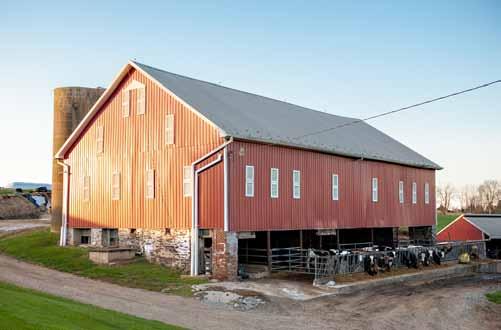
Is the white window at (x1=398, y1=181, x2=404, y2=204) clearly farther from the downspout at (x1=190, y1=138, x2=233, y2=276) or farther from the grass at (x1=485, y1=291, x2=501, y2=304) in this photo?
the downspout at (x1=190, y1=138, x2=233, y2=276)

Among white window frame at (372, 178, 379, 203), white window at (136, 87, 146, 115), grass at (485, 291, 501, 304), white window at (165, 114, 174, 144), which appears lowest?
grass at (485, 291, 501, 304)

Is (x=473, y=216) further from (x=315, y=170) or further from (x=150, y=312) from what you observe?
(x=150, y=312)

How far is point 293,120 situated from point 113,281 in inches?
563

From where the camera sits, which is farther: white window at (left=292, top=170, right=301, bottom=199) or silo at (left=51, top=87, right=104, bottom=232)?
→ silo at (left=51, top=87, right=104, bottom=232)

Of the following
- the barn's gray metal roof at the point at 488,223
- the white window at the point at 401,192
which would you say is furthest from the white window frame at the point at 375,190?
the barn's gray metal roof at the point at 488,223

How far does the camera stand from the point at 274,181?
28031 mm

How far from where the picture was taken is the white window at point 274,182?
2784 cm

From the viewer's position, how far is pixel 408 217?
40000mm

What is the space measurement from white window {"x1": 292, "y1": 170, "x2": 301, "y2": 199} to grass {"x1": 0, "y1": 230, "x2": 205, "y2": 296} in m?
7.03

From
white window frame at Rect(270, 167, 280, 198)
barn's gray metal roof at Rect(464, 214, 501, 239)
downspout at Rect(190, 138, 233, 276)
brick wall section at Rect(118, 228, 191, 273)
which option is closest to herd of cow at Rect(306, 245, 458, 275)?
white window frame at Rect(270, 167, 280, 198)

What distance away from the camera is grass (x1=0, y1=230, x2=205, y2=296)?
78.9ft

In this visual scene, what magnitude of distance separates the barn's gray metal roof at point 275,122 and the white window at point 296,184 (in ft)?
4.69

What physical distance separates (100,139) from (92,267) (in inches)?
309

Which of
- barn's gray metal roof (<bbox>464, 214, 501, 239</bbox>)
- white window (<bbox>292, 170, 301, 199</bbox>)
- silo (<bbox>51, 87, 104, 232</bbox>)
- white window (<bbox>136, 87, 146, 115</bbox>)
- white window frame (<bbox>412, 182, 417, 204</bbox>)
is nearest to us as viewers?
white window (<bbox>292, 170, 301, 199</bbox>)
